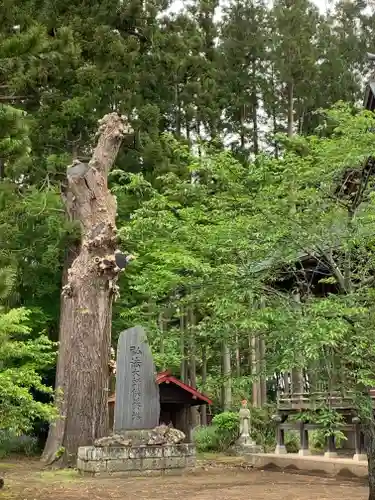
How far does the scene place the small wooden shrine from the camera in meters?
17.6

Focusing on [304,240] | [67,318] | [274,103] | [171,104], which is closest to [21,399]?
[304,240]

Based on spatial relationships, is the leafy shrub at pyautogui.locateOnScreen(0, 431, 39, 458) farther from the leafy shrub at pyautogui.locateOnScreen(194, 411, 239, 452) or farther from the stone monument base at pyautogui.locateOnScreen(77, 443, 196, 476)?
the stone monument base at pyautogui.locateOnScreen(77, 443, 196, 476)

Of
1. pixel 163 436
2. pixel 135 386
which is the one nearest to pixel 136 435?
pixel 163 436

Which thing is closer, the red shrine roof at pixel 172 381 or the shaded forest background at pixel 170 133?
the shaded forest background at pixel 170 133

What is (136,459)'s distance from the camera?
12469 millimetres

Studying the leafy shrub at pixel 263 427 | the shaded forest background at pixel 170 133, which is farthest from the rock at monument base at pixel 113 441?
the leafy shrub at pixel 263 427

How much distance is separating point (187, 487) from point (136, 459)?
2194mm

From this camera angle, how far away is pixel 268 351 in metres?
7.85

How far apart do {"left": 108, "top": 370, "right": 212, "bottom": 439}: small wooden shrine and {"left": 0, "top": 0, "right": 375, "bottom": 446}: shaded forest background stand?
1.04 m

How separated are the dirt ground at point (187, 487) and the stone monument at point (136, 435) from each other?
0.37m

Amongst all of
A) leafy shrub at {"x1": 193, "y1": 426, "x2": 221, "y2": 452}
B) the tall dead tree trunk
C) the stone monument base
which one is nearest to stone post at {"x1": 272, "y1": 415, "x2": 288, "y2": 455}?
the stone monument base

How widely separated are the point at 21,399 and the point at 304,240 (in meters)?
3.87

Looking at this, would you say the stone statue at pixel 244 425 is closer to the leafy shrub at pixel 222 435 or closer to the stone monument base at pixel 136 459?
the leafy shrub at pixel 222 435

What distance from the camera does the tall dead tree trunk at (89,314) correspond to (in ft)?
44.1
